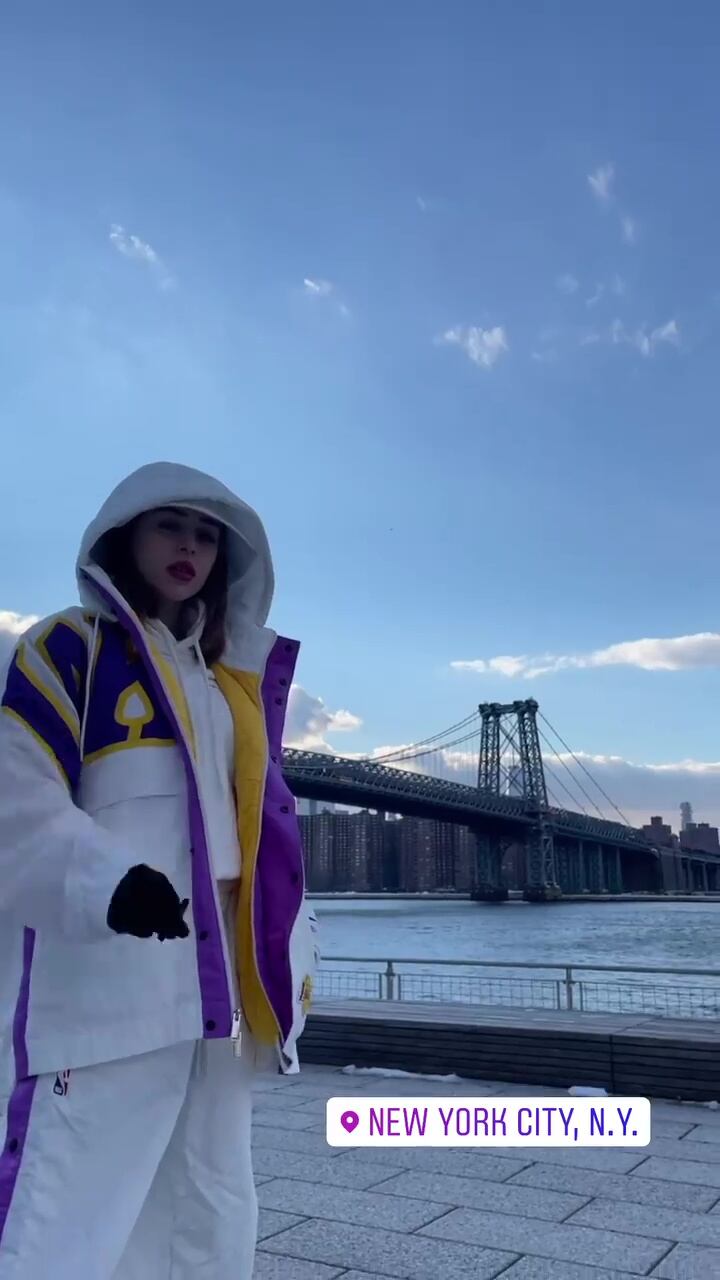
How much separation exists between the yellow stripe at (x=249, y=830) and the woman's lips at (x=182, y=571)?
219 mm

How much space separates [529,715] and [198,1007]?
215 feet

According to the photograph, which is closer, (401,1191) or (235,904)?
(235,904)

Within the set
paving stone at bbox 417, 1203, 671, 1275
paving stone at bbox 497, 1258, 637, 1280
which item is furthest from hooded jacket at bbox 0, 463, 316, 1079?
paving stone at bbox 417, 1203, 671, 1275

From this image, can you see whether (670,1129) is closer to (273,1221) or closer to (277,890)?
(273,1221)

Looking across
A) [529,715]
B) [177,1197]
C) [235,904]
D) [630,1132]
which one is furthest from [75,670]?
[529,715]

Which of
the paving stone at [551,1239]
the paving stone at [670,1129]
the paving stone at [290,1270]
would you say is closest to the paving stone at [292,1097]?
the paving stone at [670,1129]

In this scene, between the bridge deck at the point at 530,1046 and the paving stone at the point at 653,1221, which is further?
the bridge deck at the point at 530,1046

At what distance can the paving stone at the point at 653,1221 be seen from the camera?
3219 millimetres

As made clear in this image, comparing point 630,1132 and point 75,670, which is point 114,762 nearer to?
point 75,670

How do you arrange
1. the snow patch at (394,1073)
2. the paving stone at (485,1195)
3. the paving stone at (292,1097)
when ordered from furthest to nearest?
the snow patch at (394,1073), the paving stone at (292,1097), the paving stone at (485,1195)

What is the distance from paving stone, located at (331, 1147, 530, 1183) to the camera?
3963 millimetres

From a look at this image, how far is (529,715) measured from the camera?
66438mm

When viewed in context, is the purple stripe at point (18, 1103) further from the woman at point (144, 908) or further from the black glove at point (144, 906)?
the black glove at point (144, 906)

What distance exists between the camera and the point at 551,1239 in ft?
10.5
